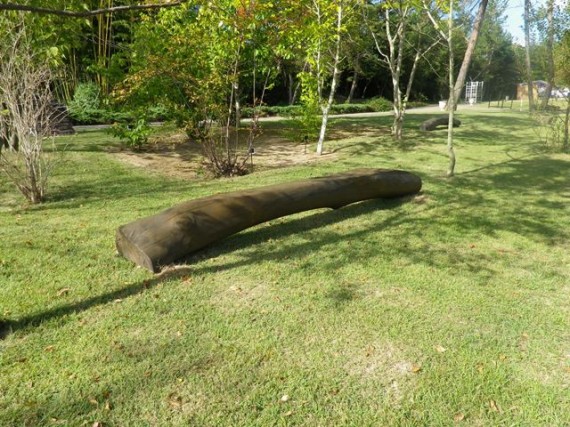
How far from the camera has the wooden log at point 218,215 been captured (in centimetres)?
422

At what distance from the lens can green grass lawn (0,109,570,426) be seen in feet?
8.50

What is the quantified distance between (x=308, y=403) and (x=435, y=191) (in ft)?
18.3

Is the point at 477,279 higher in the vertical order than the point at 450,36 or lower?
lower

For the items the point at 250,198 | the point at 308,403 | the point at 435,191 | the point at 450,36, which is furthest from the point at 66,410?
the point at 450,36

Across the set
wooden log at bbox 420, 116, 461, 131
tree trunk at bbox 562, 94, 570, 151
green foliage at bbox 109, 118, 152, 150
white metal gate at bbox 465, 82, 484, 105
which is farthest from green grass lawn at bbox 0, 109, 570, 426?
white metal gate at bbox 465, 82, 484, 105

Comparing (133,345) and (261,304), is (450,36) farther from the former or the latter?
(133,345)

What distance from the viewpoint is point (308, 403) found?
103 inches

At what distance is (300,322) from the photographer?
3447 mm

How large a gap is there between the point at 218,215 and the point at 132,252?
0.92 metres

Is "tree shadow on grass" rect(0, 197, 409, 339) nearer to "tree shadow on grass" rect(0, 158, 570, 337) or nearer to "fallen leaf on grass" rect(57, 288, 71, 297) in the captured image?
"tree shadow on grass" rect(0, 158, 570, 337)

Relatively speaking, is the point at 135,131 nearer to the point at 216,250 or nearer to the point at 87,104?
the point at 216,250

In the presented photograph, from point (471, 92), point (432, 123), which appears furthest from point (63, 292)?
point (471, 92)

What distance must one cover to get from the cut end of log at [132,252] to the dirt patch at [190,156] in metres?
5.08

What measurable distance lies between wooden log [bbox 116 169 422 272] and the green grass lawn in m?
0.19
